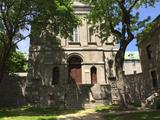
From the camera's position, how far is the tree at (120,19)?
73.5 feet

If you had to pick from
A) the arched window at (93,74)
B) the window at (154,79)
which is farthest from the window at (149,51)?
the arched window at (93,74)

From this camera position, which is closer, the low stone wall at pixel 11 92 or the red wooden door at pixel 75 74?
the low stone wall at pixel 11 92

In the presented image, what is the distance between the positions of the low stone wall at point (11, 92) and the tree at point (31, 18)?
592 cm

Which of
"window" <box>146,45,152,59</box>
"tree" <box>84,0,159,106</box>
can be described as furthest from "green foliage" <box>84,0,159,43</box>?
"window" <box>146,45,152,59</box>

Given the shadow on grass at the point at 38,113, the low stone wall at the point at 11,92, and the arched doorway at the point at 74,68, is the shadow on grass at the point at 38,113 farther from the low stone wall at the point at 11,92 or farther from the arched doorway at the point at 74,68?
the arched doorway at the point at 74,68


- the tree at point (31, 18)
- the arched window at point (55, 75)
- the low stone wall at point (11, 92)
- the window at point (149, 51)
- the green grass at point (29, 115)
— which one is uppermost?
the tree at point (31, 18)

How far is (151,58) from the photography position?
30.3m

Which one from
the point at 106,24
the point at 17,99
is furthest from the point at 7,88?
the point at 106,24

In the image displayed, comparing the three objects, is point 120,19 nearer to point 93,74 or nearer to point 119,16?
point 119,16

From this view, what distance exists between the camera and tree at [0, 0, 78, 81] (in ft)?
A: 78.5

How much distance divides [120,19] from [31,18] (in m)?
8.09

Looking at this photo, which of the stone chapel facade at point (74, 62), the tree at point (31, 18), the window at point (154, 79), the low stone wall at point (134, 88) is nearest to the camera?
the tree at point (31, 18)

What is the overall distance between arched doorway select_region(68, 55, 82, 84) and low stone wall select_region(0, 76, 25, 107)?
6.02 m

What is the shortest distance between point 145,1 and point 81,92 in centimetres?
1042
